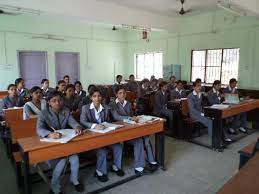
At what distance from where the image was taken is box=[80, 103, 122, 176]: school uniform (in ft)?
9.54

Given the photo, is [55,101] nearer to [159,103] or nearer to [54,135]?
[54,135]

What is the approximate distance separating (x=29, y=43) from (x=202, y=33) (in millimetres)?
5941

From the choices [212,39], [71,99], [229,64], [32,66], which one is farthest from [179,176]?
[32,66]

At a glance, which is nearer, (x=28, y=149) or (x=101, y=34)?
(x=28, y=149)

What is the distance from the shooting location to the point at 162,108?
501 centimetres

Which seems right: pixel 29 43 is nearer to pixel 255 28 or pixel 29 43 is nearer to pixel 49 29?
pixel 49 29

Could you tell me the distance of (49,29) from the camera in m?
8.20

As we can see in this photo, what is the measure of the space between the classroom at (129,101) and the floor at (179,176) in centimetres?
2

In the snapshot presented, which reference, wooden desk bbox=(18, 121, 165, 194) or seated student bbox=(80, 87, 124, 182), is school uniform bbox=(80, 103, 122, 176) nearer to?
seated student bbox=(80, 87, 124, 182)

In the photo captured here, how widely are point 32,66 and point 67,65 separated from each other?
1.35 meters

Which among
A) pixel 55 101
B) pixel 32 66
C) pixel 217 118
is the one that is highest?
pixel 32 66

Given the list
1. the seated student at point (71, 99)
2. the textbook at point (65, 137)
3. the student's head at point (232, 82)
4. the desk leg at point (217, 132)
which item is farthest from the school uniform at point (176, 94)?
the textbook at point (65, 137)

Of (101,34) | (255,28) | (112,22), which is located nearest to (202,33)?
(255,28)

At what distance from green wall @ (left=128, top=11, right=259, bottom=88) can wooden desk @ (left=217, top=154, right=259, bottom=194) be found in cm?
564
